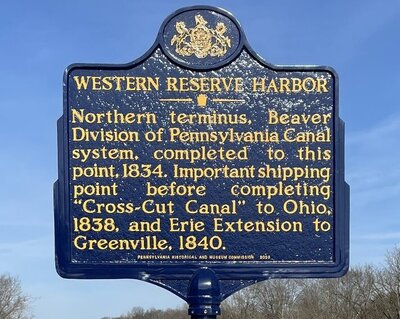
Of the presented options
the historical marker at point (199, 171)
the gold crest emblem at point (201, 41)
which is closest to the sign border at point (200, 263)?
the historical marker at point (199, 171)

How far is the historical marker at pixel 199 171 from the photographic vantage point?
20.7ft

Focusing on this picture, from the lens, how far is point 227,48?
6.60 meters

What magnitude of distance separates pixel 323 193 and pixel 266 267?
0.87m

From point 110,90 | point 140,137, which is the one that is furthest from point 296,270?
point 110,90

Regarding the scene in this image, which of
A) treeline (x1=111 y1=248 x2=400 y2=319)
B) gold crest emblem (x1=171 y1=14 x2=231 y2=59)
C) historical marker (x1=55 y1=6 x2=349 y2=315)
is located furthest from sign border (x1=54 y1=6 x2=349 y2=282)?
treeline (x1=111 y1=248 x2=400 y2=319)

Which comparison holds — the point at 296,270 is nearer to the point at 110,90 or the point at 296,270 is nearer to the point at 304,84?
the point at 304,84

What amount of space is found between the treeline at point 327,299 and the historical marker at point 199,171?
3941cm

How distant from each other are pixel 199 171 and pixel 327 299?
50.1 m

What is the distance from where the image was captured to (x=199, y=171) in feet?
20.9

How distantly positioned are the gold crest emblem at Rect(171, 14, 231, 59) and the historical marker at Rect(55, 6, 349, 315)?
0.02m

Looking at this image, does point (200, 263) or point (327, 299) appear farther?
point (327, 299)

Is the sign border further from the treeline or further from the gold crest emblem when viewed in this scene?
the treeline

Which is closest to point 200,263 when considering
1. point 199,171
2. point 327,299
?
point 199,171

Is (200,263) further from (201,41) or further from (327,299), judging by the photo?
(327,299)
